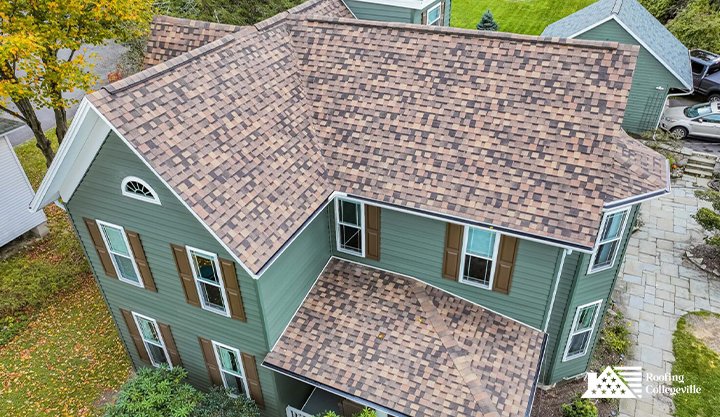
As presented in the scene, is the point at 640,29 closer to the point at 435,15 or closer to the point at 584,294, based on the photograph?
the point at 435,15

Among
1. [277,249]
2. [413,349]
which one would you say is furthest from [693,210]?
[277,249]

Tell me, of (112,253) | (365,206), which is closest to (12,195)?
(112,253)

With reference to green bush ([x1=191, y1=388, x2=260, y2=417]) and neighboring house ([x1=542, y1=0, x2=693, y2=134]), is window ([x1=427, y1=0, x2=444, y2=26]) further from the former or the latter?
green bush ([x1=191, y1=388, x2=260, y2=417])

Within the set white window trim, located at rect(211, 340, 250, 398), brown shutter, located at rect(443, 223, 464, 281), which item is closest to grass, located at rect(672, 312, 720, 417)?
brown shutter, located at rect(443, 223, 464, 281)

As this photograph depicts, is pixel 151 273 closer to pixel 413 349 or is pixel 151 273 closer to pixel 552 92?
pixel 413 349

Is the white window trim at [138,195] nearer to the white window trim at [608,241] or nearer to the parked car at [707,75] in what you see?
the white window trim at [608,241]

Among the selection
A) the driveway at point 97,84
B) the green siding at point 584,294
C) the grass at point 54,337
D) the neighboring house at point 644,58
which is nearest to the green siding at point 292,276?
the green siding at point 584,294
